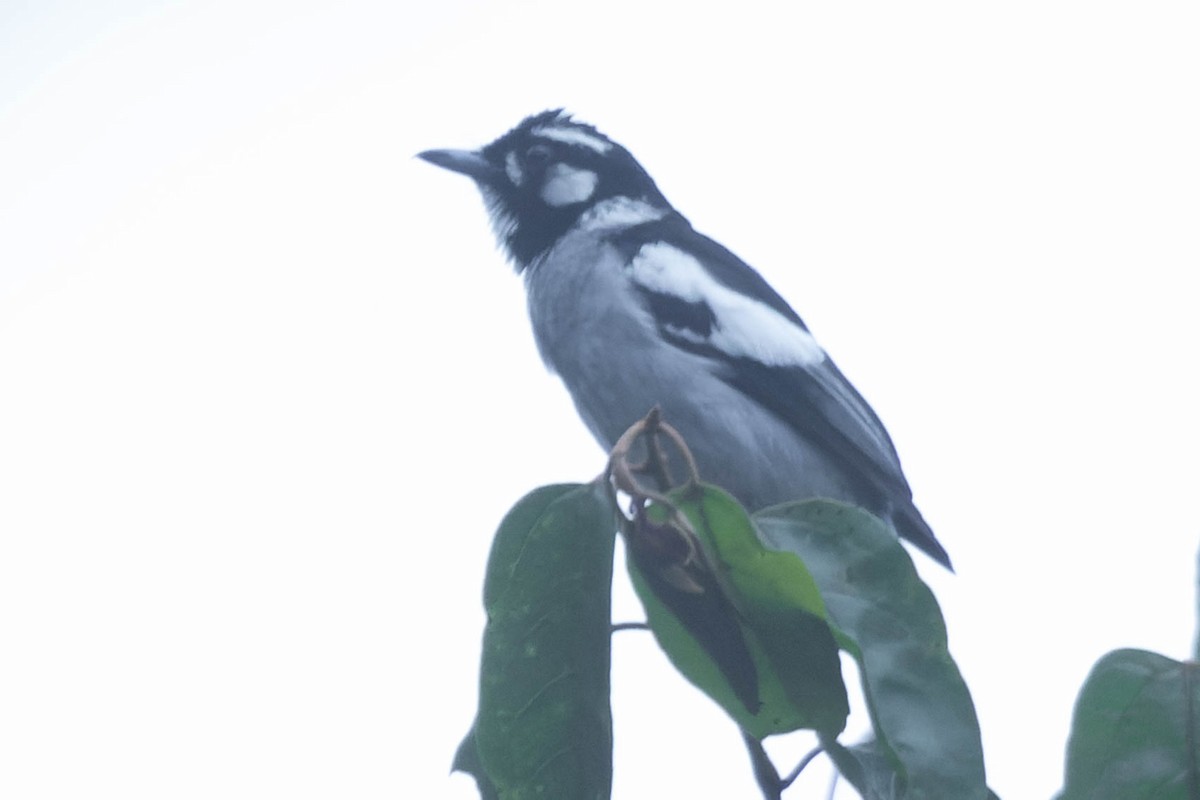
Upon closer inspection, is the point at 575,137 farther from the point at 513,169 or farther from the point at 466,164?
the point at 466,164

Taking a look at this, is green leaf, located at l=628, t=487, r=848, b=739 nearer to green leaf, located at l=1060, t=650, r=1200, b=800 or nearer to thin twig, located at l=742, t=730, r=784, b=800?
thin twig, located at l=742, t=730, r=784, b=800

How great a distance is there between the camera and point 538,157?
5.60 m

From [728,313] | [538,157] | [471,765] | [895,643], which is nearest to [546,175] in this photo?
[538,157]

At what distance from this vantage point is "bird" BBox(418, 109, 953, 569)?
4.38 metres

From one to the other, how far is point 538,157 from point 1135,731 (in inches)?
155

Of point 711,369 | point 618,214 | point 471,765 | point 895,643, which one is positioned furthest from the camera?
point 618,214

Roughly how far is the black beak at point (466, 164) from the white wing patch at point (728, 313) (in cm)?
103

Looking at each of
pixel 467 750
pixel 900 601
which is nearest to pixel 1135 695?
pixel 900 601

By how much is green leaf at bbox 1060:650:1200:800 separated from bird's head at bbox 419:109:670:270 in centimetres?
345

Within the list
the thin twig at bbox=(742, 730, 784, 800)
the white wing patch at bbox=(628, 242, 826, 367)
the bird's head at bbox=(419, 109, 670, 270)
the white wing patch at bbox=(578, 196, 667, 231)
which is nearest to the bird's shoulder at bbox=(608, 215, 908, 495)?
the white wing patch at bbox=(628, 242, 826, 367)

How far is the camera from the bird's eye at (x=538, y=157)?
5.59 meters

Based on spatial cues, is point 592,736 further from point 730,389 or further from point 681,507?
point 730,389

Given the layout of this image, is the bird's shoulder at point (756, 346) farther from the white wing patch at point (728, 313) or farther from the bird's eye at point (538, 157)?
the bird's eye at point (538, 157)

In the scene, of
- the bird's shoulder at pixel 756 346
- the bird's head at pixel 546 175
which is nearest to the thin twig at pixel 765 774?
the bird's shoulder at pixel 756 346
